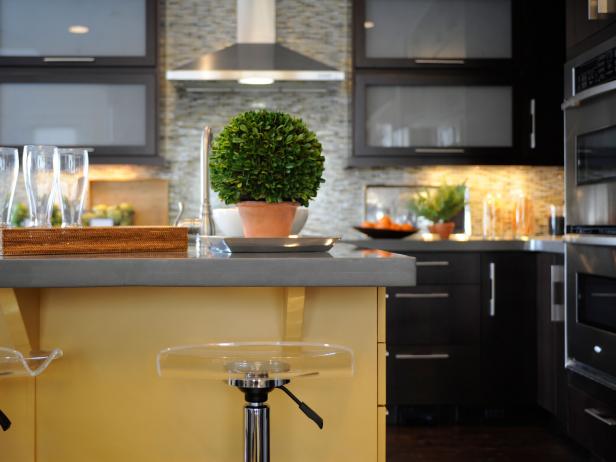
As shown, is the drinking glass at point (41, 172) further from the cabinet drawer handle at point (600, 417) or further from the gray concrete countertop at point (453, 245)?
the gray concrete countertop at point (453, 245)

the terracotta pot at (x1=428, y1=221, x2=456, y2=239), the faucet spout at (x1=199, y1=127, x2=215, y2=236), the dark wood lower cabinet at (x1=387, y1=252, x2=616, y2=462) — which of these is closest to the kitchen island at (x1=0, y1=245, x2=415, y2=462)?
the faucet spout at (x1=199, y1=127, x2=215, y2=236)

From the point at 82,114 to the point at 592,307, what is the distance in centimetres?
293

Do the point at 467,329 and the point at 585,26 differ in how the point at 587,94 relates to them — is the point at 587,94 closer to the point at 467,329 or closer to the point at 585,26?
the point at 585,26

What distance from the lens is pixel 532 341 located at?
386 centimetres

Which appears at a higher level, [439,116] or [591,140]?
[439,116]

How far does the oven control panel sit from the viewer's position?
2832 millimetres

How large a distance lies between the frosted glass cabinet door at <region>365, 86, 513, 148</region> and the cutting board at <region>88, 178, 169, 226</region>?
131cm

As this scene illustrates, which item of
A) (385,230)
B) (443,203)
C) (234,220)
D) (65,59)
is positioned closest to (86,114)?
(65,59)

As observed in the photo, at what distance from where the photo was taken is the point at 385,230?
3.99 m

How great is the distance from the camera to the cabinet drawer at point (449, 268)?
3.88 meters

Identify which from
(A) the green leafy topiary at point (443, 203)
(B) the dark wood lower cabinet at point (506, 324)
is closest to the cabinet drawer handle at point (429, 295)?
(B) the dark wood lower cabinet at point (506, 324)

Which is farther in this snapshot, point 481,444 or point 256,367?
point 481,444

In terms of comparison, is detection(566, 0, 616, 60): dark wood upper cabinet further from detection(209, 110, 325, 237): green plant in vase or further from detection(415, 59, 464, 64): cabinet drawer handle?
detection(209, 110, 325, 237): green plant in vase

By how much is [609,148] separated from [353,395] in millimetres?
1745
